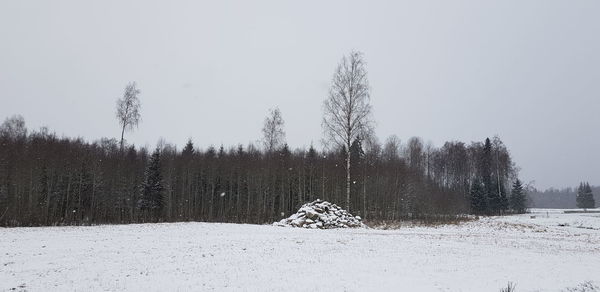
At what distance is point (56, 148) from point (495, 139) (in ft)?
259

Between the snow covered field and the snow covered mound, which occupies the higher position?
the snow covered mound

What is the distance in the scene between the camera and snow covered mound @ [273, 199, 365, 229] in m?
27.5

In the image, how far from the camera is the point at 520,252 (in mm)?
16312

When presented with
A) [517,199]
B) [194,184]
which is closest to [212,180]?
[194,184]

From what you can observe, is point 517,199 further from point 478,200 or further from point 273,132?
point 273,132

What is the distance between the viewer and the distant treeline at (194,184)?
127 ft

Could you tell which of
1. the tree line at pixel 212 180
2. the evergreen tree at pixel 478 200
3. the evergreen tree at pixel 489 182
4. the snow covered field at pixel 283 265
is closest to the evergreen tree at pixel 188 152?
the tree line at pixel 212 180

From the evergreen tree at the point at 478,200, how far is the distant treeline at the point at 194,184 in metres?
13.2

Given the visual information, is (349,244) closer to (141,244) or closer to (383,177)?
(141,244)

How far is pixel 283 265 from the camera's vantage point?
12.2 m

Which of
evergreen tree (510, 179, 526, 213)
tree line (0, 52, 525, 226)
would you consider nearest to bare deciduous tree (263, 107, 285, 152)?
tree line (0, 52, 525, 226)

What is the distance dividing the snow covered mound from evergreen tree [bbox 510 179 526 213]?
55.9 m

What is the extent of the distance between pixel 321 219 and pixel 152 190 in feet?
91.8

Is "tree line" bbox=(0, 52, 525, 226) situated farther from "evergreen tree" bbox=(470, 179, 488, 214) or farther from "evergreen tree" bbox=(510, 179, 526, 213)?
"evergreen tree" bbox=(510, 179, 526, 213)
